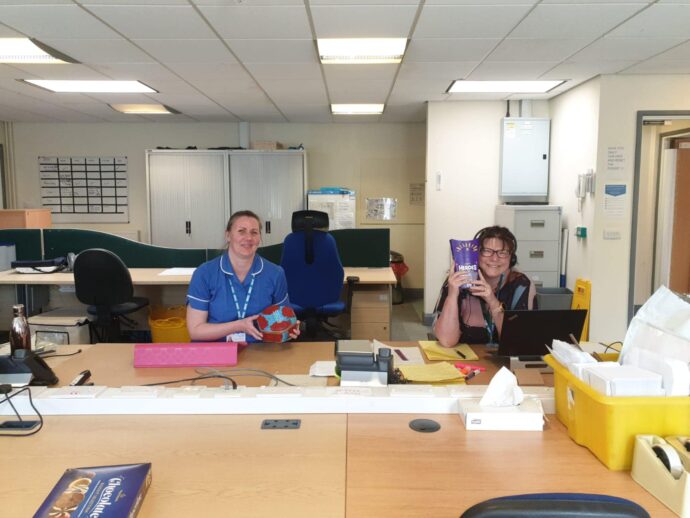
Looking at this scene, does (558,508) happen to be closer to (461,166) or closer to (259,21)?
(259,21)

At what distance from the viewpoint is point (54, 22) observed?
3008 mm

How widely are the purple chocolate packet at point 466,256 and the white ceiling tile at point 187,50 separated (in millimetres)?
2256

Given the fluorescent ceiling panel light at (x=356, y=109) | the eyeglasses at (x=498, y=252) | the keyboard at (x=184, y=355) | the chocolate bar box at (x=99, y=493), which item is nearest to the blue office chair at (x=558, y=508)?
the chocolate bar box at (x=99, y=493)

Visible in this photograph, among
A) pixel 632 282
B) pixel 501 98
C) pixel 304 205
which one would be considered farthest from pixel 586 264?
pixel 304 205

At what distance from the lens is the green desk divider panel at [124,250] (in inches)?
189

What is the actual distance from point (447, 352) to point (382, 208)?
201 inches

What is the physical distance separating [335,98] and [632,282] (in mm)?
3318

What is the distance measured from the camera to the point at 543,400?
152 centimetres

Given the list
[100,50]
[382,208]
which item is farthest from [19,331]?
[382,208]

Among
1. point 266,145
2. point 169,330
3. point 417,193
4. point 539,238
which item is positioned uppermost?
point 266,145

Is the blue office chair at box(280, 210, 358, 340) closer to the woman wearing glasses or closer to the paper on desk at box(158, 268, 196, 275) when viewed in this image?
the paper on desk at box(158, 268, 196, 275)

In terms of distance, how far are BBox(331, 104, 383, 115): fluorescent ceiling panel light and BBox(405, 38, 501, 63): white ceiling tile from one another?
1941mm

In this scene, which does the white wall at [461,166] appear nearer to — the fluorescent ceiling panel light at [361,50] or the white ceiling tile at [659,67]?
the white ceiling tile at [659,67]

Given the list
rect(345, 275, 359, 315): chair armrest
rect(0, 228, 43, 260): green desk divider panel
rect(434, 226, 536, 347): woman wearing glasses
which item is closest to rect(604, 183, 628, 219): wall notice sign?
rect(345, 275, 359, 315): chair armrest
